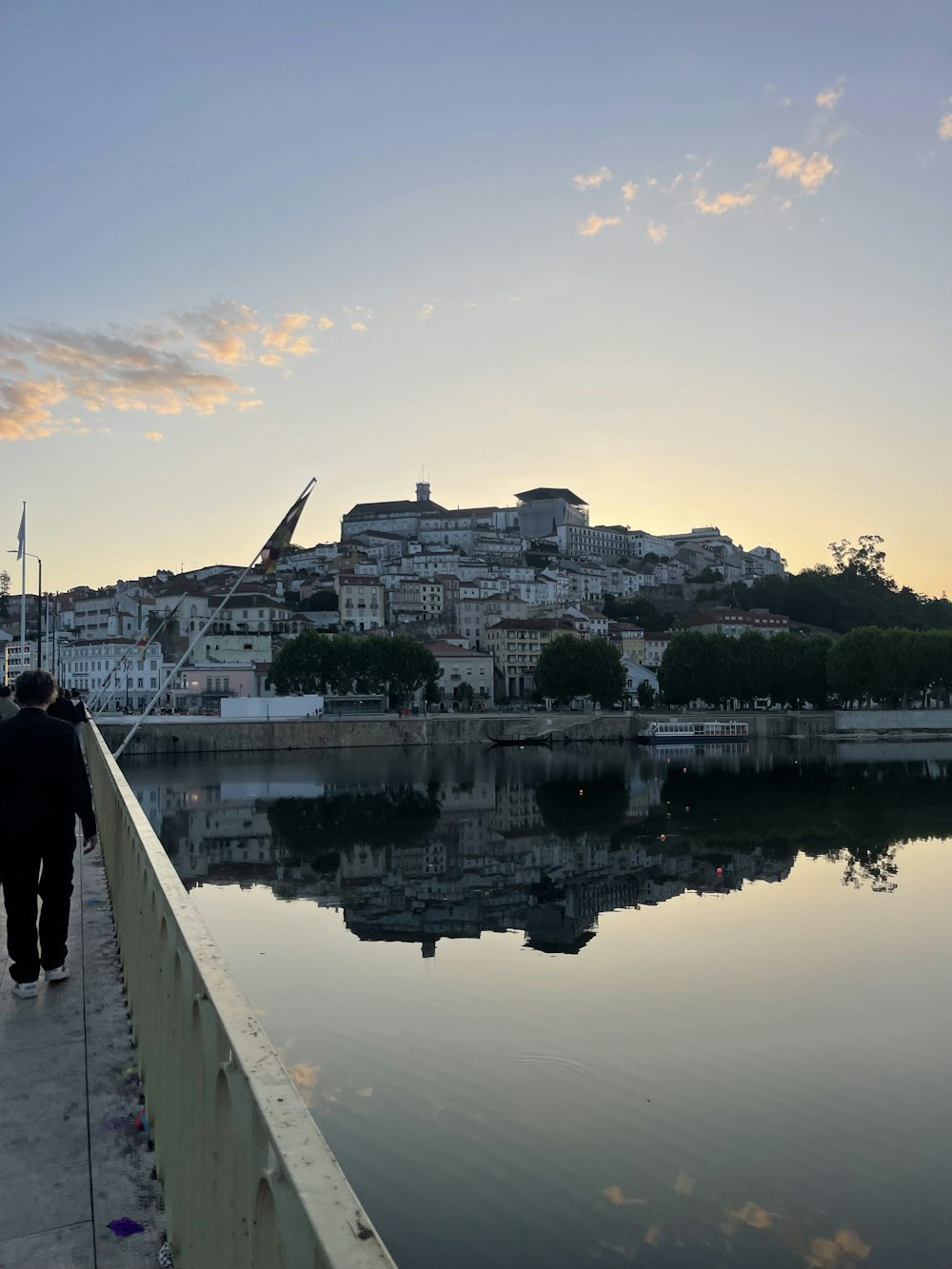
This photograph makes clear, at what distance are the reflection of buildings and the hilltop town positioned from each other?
52200 millimetres

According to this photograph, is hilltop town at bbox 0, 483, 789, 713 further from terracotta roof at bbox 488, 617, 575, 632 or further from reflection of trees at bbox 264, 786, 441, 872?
reflection of trees at bbox 264, 786, 441, 872

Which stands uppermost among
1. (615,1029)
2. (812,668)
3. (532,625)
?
(532,625)

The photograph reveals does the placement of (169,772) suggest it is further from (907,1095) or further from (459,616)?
(459,616)

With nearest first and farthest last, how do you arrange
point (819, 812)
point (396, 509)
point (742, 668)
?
1. point (819, 812)
2. point (742, 668)
3. point (396, 509)

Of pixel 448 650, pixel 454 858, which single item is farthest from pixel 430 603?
pixel 454 858

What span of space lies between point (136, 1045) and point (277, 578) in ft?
485

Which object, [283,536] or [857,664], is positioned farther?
[857,664]

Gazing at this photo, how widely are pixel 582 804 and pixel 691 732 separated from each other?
51.2 m

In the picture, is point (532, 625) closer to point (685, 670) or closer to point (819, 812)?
point (685, 670)

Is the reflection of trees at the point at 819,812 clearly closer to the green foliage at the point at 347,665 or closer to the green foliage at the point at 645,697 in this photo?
the green foliage at the point at 347,665

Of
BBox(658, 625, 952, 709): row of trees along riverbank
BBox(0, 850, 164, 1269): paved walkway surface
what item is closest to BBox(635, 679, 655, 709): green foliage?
BBox(658, 625, 952, 709): row of trees along riverbank

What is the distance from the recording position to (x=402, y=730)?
3061 inches

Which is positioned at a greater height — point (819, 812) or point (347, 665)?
point (347, 665)

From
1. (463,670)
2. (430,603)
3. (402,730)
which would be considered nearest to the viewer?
(402,730)
